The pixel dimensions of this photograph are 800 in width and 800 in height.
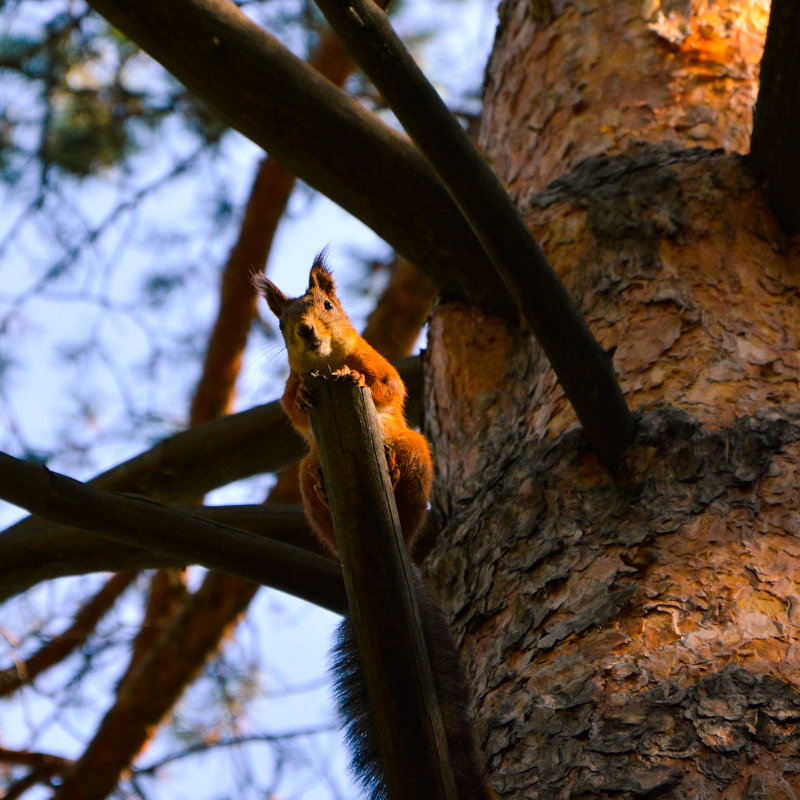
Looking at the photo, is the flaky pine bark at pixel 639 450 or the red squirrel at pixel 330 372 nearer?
the flaky pine bark at pixel 639 450

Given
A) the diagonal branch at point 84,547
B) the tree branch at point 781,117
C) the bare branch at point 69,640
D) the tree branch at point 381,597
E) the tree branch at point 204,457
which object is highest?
the bare branch at point 69,640

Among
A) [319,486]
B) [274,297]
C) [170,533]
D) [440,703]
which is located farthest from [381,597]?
[274,297]

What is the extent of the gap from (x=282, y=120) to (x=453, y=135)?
1.84 ft

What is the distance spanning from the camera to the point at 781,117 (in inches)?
61.3

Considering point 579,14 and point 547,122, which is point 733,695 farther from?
point 579,14

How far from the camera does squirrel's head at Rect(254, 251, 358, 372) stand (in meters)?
1.63

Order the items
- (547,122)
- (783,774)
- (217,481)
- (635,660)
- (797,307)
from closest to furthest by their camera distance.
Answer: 1. (783,774)
2. (635,660)
3. (797,307)
4. (547,122)
5. (217,481)

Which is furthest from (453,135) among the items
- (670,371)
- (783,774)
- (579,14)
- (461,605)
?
(579,14)

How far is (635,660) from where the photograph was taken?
1.11 metres

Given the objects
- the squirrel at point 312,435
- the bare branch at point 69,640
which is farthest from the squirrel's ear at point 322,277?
the bare branch at point 69,640

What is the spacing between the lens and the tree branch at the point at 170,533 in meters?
1.27

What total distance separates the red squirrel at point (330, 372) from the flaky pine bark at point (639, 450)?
0.18ft

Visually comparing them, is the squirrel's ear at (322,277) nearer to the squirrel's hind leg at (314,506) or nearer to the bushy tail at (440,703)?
the squirrel's hind leg at (314,506)

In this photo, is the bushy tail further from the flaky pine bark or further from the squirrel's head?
the squirrel's head
